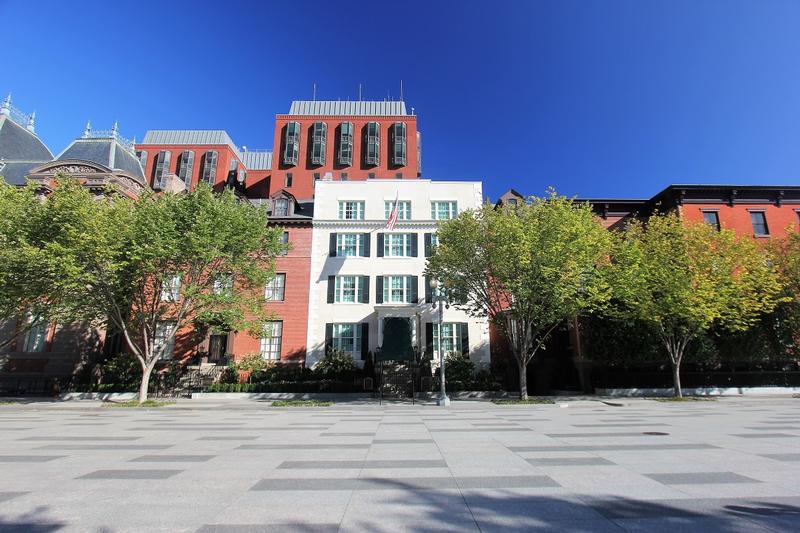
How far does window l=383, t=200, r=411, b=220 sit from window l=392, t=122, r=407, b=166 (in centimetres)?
2013

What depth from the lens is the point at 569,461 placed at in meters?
7.10

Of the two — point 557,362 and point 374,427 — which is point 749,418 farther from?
point 557,362

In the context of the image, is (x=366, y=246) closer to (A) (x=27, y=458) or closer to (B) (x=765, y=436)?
(A) (x=27, y=458)

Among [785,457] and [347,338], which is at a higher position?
[347,338]

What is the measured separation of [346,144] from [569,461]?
51.5m

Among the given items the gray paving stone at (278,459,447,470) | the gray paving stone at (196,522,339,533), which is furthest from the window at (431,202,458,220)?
the gray paving stone at (196,522,339,533)

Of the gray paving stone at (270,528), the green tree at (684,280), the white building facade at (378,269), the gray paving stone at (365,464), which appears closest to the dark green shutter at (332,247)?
the white building facade at (378,269)

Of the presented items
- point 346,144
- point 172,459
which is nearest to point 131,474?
point 172,459

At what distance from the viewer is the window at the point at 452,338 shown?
31062 millimetres

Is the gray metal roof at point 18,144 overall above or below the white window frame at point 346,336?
above

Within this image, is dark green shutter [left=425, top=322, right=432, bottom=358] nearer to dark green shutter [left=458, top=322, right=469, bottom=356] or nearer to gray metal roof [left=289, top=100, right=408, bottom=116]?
dark green shutter [left=458, top=322, right=469, bottom=356]

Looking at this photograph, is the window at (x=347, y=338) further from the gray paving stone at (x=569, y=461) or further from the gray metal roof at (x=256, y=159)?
the gray metal roof at (x=256, y=159)

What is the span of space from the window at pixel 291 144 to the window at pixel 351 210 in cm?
2154

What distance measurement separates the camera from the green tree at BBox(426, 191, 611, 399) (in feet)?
72.9
